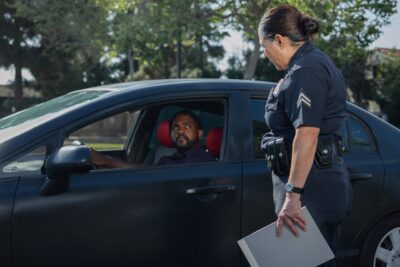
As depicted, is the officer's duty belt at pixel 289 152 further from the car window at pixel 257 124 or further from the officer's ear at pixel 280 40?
the car window at pixel 257 124

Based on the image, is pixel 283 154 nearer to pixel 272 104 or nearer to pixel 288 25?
pixel 272 104

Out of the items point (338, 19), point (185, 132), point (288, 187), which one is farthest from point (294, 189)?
point (338, 19)

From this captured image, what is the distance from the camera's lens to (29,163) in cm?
293

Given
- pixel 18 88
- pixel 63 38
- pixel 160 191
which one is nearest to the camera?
pixel 160 191

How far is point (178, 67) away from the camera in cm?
1747

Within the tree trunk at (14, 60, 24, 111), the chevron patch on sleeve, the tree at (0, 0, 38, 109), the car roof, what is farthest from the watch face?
the tree trunk at (14, 60, 24, 111)

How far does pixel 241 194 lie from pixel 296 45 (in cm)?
96

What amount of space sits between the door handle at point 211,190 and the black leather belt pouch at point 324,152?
665 millimetres

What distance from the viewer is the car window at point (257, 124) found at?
135 inches

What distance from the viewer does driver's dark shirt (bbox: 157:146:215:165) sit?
348 cm

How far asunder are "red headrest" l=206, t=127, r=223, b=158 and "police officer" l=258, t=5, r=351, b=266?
844mm

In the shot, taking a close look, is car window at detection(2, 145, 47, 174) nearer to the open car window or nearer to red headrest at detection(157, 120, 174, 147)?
the open car window

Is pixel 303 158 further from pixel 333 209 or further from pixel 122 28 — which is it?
pixel 122 28

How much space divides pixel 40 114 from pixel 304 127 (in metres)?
1.57
